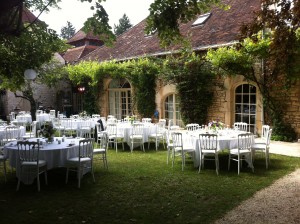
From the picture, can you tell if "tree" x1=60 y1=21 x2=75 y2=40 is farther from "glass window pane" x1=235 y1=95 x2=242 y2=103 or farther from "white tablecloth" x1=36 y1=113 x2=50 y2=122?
"glass window pane" x1=235 y1=95 x2=242 y2=103

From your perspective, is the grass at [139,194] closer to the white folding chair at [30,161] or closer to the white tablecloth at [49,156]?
the white tablecloth at [49,156]

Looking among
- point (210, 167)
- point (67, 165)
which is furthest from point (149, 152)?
point (67, 165)

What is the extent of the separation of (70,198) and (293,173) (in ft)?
15.6

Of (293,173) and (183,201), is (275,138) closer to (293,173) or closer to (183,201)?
(293,173)

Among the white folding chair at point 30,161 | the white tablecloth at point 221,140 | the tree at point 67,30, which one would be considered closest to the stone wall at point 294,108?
the white tablecloth at point 221,140

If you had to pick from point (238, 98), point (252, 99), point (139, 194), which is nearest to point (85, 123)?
point (238, 98)

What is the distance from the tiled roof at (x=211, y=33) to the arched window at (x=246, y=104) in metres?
1.95

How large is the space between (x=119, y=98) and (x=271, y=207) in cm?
1302

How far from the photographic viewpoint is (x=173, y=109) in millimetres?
14336

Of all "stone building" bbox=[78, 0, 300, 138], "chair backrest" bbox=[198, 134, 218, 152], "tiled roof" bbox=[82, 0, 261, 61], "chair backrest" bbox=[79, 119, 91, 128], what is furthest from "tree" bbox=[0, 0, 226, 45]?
"chair backrest" bbox=[79, 119, 91, 128]

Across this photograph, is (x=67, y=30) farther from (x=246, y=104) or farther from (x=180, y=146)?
(x=180, y=146)

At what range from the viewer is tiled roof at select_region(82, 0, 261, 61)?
12539mm

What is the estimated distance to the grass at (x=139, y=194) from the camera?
4.58 m

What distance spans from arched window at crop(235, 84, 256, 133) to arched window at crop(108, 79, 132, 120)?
6351mm
